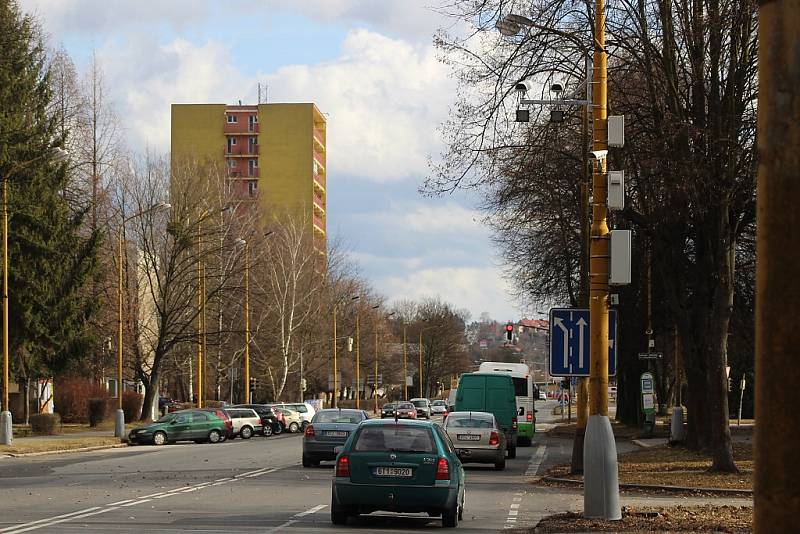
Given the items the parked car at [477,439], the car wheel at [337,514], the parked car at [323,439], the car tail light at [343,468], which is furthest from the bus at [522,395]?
the car tail light at [343,468]

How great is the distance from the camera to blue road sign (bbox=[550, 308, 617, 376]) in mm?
18703

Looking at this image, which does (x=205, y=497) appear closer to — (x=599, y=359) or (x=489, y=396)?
(x=599, y=359)

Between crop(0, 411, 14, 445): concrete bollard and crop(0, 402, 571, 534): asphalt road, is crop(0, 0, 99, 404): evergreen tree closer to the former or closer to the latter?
crop(0, 411, 14, 445): concrete bollard

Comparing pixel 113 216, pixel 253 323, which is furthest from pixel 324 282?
pixel 113 216

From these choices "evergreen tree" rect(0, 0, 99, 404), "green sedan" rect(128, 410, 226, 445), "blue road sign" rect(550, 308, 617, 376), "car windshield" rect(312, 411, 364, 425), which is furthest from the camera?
"evergreen tree" rect(0, 0, 99, 404)

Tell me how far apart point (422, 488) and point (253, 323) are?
213 feet

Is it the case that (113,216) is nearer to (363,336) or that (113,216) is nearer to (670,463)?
(670,463)

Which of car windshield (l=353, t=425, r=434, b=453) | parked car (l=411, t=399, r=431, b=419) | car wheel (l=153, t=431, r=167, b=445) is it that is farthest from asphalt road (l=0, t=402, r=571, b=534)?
parked car (l=411, t=399, r=431, b=419)

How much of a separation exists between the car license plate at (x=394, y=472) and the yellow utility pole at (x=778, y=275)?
12.2 meters

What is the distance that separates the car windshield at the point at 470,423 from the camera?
30.5m

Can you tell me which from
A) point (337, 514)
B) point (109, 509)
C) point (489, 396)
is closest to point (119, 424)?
point (489, 396)

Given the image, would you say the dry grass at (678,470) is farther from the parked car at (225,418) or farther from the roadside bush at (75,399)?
the roadside bush at (75,399)

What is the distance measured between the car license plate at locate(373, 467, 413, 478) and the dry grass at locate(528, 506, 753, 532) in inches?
73.6

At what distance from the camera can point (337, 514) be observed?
Result: 16500 millimetres
